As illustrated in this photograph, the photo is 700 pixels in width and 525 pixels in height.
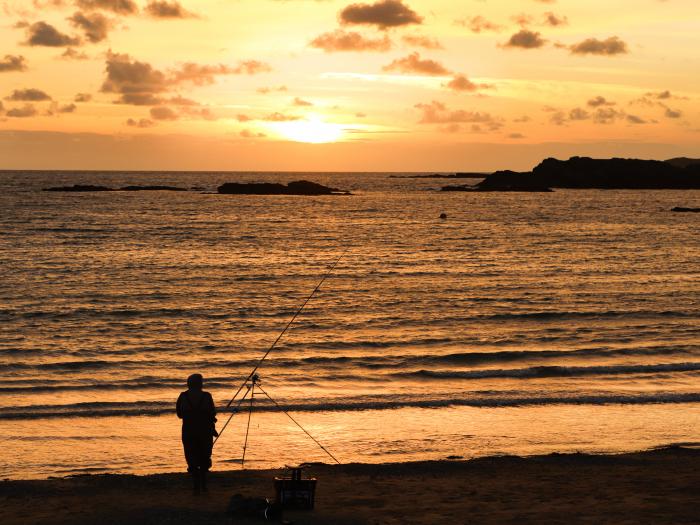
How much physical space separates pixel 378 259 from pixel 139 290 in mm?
18266

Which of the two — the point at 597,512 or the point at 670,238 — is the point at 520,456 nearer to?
the point at 597,512

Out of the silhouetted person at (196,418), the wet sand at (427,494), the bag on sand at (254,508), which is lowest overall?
the wet sand at (427,494)

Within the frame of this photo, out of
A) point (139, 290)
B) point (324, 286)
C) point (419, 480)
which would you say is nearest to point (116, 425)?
point (419, 480)

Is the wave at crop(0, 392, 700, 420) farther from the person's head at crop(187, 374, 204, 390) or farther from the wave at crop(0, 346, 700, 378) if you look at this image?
the person's head at crop(187, 374, 204, 390)

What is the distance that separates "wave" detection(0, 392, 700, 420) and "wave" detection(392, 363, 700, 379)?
7.61 feet

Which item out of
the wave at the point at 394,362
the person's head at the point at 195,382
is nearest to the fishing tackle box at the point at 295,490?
the person's head at the point at 195,382

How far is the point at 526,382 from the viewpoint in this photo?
65.8 feet

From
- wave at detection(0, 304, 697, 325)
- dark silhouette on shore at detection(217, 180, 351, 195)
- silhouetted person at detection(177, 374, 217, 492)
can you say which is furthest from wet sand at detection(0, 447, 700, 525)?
dark silhouette on shore at detection(217, 180, 351, 195)

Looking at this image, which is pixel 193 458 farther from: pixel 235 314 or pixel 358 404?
pixel 235 314

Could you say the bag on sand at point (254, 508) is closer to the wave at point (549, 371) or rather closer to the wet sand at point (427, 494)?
the wet sand at point (427, 494)

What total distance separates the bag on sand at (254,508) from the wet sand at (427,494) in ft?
0.44

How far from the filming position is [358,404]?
698 inches

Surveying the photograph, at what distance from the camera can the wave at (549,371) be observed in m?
20.7

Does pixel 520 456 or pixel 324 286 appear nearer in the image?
pixel 520 456
